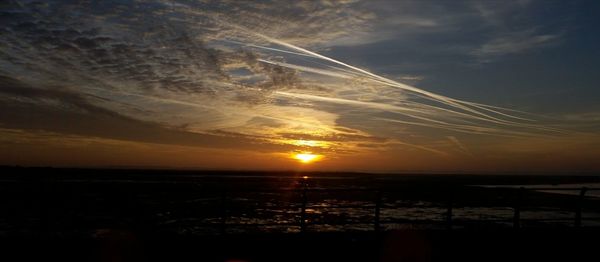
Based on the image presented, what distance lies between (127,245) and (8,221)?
1426cm

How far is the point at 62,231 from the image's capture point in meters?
18.1

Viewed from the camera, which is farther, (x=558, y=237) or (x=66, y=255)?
(x=558, y=237)

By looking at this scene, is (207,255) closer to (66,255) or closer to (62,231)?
(66,255)

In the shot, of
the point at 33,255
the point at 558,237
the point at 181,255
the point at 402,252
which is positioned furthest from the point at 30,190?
the point at 558,237

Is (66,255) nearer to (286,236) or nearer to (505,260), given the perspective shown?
(286,236)

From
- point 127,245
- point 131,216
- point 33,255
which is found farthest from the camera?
point 131,216

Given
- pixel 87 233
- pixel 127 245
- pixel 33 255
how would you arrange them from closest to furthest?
1. pixel 33 255
2. pixel 127 245
3. pixel 87 233

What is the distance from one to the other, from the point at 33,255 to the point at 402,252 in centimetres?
740

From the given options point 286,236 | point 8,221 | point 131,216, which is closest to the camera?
point 286,236

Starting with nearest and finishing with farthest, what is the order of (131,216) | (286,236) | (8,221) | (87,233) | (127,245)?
(127,245)
(286,236)
(87,233)
(8,221)
(131,216)

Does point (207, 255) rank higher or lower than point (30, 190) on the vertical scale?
lower

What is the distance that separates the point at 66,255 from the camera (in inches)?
370

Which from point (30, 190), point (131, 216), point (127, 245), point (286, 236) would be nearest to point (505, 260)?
point (286, 236)

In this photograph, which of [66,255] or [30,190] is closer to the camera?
[66,255]
